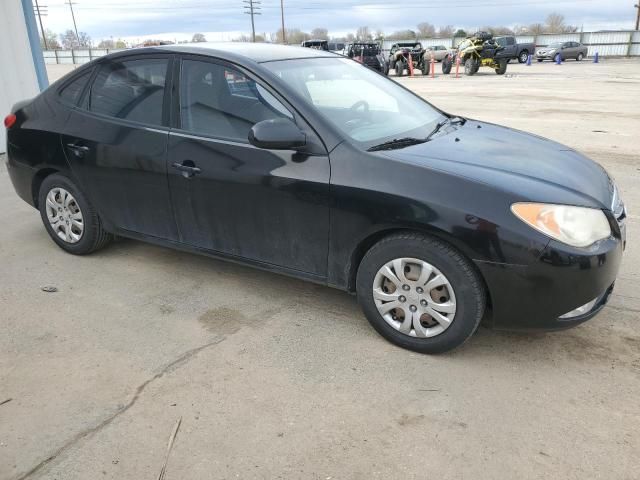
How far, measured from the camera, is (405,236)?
290cm

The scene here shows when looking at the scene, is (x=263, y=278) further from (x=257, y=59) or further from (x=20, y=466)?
(x=20, y=466)

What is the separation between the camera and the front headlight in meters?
2.64

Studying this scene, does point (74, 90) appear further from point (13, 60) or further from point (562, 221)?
point (13, 60)

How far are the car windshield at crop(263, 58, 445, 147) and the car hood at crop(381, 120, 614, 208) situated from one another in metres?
0.24

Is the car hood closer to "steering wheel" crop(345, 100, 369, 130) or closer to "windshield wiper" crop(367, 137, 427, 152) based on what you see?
"windshield wiper" crop(367, 137, 427, 152)

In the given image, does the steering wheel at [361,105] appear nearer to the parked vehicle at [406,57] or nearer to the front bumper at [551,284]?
the front bumper at [551,284]

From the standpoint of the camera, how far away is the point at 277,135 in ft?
9.91

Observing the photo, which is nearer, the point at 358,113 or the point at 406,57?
the point at 358,113

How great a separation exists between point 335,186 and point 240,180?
2.16 ft

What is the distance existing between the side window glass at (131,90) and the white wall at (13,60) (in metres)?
5.89

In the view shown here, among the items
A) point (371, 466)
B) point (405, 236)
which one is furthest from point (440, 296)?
point (371, 466)

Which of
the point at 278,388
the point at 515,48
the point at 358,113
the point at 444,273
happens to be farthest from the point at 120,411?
the point at 515,48

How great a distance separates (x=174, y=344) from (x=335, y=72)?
2149mm

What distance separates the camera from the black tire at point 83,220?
4.27m
